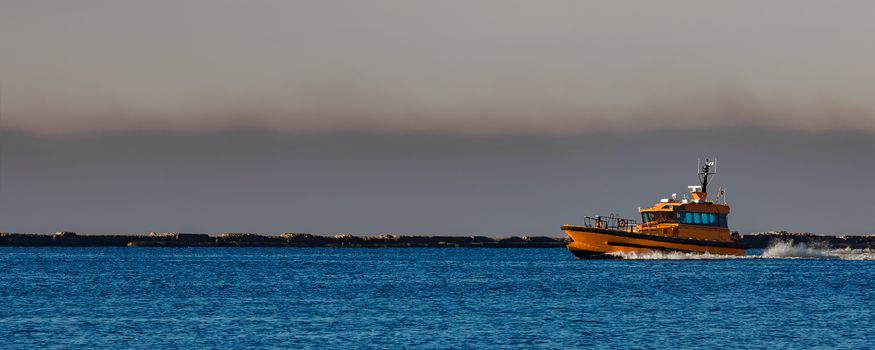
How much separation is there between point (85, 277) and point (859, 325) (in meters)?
57.8

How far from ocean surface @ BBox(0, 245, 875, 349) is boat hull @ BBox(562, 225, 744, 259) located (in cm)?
104

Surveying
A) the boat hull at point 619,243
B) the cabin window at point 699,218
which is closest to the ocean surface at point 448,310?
the boat hull at point 619,243

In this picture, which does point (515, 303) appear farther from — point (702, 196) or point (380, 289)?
point (702, 196)

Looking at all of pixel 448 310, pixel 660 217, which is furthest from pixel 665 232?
pixel 448 310

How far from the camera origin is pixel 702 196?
9431 centimetres

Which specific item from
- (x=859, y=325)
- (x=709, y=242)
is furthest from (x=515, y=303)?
(x=709, y=242)

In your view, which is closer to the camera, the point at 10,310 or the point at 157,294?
the point at 10,310

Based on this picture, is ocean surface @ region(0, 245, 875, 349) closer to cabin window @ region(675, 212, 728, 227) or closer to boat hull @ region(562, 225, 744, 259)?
boat hull @ region(562, 225, 744, 259)

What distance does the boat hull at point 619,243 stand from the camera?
92500 mm

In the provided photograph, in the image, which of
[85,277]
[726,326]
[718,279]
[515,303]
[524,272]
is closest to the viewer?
[726,326]

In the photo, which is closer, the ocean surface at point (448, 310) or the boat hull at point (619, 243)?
the ocean surface at point (448, 310)

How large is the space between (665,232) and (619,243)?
3575 mm

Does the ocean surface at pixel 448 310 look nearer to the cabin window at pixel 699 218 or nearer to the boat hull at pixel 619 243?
the boat hull at pixel 619 243

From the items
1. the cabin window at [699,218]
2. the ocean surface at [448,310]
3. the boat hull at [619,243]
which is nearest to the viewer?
the ocean surface at [448,310]
